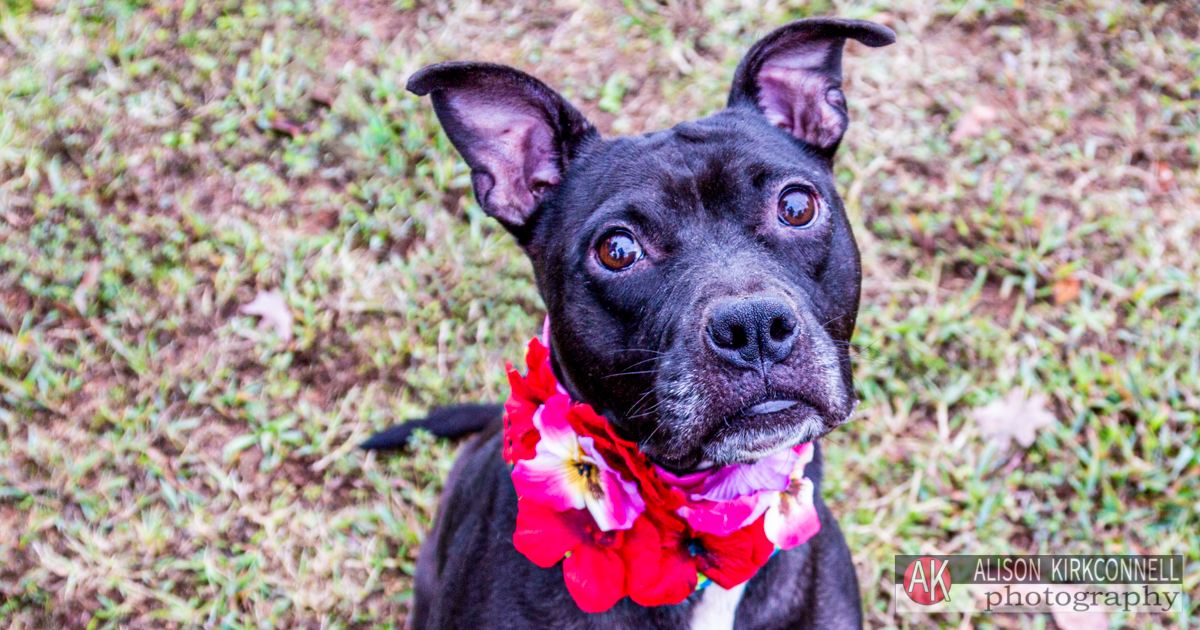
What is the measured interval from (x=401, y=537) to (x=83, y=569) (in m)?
1.55

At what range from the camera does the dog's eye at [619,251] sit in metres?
2.85

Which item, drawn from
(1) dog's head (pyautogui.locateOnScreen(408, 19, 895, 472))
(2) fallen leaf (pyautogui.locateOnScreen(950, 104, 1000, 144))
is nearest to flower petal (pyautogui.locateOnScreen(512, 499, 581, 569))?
(1) dog's head (pyautogui.locateOnScreen(408, 19, 895, 472))

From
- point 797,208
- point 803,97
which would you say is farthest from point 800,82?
point 797,208

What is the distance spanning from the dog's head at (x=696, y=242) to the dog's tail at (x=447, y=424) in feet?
4.90

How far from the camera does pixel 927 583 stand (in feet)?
14.4

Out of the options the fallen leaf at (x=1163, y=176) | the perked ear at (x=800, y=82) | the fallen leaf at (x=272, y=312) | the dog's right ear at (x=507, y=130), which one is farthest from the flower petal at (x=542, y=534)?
the fallen leaf at (x=1163, y=176)

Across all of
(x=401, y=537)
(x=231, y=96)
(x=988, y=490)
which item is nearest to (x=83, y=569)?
(x=401, y=537)

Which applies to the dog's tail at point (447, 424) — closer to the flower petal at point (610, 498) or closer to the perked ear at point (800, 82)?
the flower petal at point (610, 498)

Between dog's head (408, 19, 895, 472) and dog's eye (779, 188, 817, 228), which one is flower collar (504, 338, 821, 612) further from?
dog's eye (779, 188, 817, 228)

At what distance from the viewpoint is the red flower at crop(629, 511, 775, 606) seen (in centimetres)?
283

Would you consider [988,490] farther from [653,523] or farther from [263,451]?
[263,451]

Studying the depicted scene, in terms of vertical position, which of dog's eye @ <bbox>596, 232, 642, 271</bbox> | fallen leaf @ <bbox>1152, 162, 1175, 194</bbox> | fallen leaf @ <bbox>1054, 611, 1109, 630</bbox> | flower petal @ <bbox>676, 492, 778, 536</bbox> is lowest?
fallen leaf @ <bbox>1054, 611, 1109, 630</bbox>

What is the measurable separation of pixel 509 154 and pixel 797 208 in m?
0.99

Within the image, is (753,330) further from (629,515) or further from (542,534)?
(542,534)
